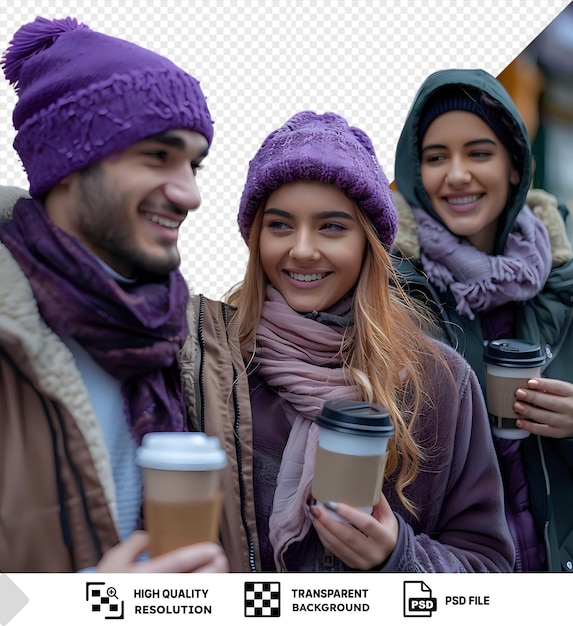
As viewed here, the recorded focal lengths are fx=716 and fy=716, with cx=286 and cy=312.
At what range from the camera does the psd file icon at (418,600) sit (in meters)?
1.38

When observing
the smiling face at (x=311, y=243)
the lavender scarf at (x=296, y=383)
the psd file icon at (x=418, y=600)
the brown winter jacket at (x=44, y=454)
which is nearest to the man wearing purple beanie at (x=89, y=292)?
the brown winter jacket at (x=44, y=454)

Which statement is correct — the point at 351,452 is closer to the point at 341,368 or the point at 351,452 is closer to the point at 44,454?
the point at 341,368

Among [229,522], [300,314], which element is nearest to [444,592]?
[229,522]

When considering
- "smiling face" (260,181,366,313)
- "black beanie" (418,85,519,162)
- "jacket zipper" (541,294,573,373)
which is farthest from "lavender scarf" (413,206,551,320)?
"smiling face" (260,181,366,313)

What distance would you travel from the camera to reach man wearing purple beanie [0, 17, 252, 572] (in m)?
Answer: 1.11

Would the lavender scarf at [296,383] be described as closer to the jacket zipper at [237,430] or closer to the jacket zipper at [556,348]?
the jacket zipper at [237,430]

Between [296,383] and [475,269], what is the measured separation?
0.64 m

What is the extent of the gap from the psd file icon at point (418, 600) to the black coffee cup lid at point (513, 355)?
523 millimetres

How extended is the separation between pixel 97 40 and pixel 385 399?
860 mm

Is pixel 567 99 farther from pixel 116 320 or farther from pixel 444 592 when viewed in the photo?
pixel 116 320

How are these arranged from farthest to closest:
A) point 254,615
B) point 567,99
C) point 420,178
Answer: point 567,99 < point 420,178 < point 254,615

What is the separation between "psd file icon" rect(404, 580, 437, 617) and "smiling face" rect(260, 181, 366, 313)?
22.8 inches

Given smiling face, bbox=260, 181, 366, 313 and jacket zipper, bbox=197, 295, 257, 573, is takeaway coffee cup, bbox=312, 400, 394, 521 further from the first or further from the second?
smiling face, bbox=260, 181, 366, 313

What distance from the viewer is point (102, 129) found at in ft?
3.78
